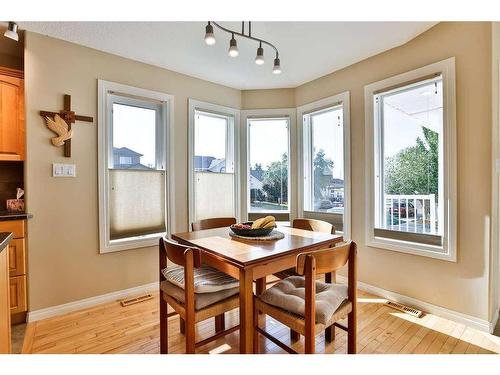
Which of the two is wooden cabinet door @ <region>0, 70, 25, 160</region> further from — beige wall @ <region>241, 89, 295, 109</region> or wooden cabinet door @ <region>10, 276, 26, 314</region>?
beige wall @ <region>241, 89, 295, 109</region>

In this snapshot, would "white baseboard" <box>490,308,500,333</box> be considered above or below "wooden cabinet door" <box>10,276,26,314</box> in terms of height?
below

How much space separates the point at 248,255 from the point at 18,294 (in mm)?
2049

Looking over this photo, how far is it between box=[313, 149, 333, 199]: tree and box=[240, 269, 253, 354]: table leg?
2.14 m

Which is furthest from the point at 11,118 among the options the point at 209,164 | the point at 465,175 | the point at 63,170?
the point at 465,175

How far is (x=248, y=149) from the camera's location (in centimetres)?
354

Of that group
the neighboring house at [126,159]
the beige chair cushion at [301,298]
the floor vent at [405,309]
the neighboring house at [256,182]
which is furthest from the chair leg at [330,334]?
the neighboring house at [126,159]

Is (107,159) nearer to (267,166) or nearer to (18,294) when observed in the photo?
(18,294)

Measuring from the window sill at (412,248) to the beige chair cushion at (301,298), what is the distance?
1.13m

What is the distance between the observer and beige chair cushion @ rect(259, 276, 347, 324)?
1357 mm

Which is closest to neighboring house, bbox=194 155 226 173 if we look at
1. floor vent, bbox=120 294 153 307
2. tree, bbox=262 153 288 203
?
tree, bbox=262 153 288 203

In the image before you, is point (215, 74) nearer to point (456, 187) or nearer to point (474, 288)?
point (456, 187)

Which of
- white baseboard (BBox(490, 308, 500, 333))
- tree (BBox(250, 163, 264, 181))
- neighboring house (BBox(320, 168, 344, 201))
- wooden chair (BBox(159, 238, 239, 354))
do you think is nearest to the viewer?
wooden chair (BBox(159, 238, 239, 354))

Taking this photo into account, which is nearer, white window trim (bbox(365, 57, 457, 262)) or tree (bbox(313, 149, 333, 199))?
white window trim (bbox(365, 57, 457, 262))

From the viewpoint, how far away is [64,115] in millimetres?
2268
